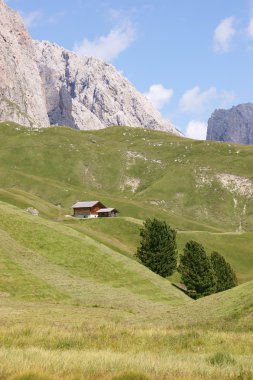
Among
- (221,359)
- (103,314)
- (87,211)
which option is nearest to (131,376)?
(221,359)

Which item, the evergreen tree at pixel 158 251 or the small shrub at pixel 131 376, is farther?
the evergreen tree at pixel 158 251

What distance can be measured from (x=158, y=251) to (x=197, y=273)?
Answer: 1290cm

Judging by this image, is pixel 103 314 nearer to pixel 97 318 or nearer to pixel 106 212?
pixel 97 318

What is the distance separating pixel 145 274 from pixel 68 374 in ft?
214

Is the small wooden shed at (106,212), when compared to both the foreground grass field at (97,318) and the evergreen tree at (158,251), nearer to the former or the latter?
the evergreen tree at (158,251)

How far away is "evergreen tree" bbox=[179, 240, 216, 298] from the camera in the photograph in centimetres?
8525

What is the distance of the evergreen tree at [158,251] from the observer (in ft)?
315

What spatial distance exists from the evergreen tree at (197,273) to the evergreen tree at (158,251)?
8041mm

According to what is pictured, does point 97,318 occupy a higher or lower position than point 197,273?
lower

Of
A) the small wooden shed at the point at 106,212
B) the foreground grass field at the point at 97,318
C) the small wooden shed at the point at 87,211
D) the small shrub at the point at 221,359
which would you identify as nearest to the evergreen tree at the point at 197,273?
the foreground grass field at the point at 97,318

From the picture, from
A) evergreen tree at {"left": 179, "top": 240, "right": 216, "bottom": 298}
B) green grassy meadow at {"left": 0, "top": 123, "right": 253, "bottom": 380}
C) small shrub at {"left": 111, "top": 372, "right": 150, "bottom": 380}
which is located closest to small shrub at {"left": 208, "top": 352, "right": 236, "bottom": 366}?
green grassy meadow at {"left": 0, "top": 123, "right": 253, "bottom": 380}

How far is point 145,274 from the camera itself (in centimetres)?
7638

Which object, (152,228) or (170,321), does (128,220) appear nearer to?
(152,228)

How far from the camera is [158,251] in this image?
317ft
